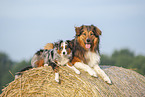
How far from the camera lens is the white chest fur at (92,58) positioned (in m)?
4.89

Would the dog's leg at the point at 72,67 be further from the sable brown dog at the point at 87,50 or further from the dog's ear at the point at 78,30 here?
the dog's ear at the point at 78,30

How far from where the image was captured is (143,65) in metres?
16.8

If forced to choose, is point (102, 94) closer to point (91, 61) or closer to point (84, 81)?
point (84, 81)

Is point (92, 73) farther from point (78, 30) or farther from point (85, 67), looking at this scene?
point (78, 30)

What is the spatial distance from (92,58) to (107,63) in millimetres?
16553

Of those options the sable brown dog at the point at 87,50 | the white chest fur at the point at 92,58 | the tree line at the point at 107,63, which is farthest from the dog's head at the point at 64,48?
the tree line at the point at 107,63

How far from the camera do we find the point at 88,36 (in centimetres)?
465

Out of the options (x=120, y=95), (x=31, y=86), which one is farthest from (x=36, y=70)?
(x=120, y=95)

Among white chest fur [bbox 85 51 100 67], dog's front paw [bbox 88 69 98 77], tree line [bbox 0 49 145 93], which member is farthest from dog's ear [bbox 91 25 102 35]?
tree line [bbox 0 49 145 93]

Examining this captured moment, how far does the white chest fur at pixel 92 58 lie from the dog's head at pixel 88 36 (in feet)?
0.56

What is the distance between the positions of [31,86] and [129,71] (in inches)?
120

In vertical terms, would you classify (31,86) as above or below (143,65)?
above

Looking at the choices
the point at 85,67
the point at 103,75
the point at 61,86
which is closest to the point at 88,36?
the point at 85,67

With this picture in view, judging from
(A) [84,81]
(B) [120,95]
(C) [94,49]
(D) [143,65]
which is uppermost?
(C) [94,49]
